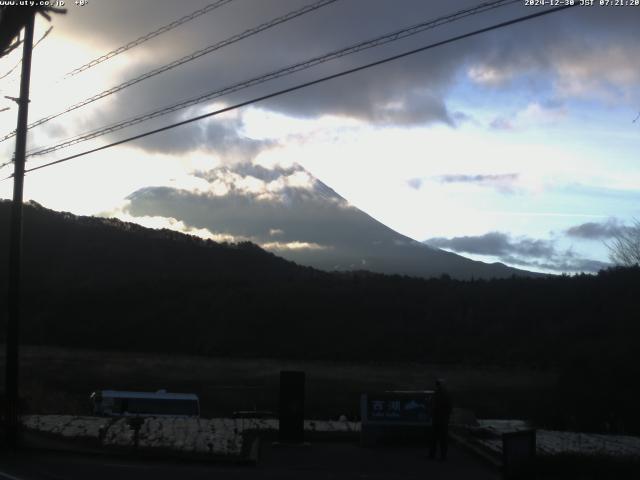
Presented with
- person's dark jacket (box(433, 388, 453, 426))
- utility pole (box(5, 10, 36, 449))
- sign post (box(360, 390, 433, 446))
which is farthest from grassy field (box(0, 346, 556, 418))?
person's dark jacket (box(433, 388, 453, 426))

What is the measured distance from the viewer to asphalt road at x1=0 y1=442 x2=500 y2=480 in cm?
1352

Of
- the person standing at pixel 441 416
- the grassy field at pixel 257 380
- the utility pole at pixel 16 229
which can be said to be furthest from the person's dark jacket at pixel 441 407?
the grassy field at pixel 257 380

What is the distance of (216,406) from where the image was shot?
3603 cm

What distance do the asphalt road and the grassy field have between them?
37.1 feet

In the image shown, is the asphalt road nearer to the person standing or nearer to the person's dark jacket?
the person standing

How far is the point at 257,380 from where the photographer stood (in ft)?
151

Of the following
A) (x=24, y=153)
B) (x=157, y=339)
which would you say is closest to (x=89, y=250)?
(x=157, y=339)

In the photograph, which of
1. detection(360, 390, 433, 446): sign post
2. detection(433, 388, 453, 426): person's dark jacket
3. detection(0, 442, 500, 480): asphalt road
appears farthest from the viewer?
detection(360, 390, 433, 446): sign post

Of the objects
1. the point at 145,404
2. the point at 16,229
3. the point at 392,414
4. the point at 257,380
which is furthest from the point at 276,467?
the point at 257,380

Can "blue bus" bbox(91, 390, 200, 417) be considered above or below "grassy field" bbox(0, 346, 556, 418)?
above

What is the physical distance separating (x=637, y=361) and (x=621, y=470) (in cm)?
2351

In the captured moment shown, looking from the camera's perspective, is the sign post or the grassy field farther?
the grassy field

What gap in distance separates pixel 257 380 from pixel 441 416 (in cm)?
3208

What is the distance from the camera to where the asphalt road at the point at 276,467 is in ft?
44.4
